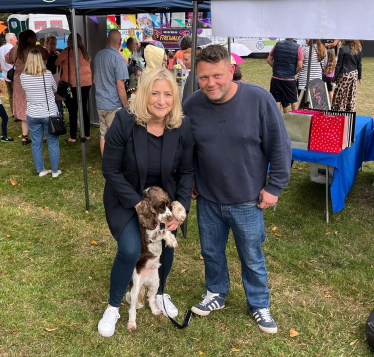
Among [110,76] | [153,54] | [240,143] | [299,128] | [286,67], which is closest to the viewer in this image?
[240,143]

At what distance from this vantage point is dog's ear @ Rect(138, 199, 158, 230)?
2447mm

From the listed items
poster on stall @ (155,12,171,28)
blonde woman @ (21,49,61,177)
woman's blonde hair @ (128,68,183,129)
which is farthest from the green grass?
poster on stall @ (155,12,171,28)

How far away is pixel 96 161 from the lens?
670 centimetres

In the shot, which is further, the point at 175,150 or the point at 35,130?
the point at 35,130

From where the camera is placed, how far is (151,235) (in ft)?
8.45

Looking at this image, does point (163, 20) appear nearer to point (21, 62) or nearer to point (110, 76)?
point (21, 62)

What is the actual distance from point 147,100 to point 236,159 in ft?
2.03

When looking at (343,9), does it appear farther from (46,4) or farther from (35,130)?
(35,130)

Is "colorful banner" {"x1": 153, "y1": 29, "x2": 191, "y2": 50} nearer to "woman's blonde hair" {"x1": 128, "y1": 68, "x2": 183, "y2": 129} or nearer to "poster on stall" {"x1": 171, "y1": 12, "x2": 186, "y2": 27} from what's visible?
"poster on stall" {"x1": 171, "y1": 12, "x2": 186, "y2": 27}

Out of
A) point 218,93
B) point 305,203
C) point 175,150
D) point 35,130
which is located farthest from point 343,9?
point 35,130

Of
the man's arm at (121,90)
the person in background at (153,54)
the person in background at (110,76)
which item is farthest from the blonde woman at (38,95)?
the person in background at (153,54)

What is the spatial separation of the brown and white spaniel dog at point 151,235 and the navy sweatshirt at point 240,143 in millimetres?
315

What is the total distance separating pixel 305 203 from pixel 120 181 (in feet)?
10.6

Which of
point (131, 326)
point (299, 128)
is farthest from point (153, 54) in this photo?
point (131, 326)
